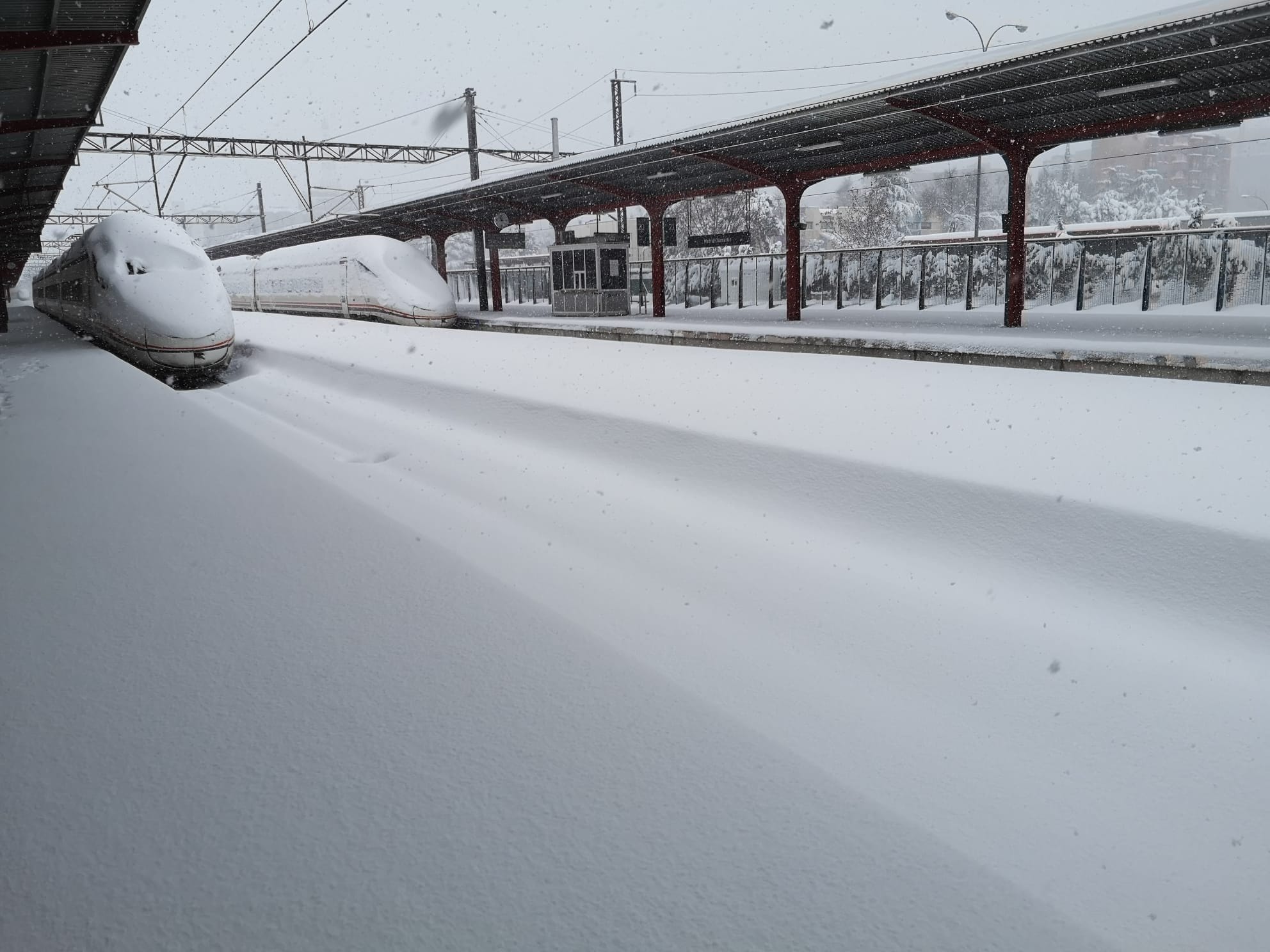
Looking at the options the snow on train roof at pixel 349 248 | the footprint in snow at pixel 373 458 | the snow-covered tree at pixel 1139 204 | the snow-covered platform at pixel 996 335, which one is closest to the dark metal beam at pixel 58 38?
the footprint in snow at pixel 373 458

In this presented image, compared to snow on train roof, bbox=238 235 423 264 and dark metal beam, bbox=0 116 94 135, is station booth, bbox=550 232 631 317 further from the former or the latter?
dark metal beam, bbox=0 116 94 135

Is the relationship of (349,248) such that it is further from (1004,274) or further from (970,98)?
(1004,274)

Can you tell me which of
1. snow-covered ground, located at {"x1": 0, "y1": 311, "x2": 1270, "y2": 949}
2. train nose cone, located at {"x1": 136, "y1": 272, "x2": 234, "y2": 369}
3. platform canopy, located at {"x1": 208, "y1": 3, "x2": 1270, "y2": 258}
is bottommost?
snow-covered ground, located at {"x1": 0, "y1": 311, "x2": 1270, "y2": 949}

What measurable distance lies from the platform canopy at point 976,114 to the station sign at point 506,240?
4047 mm

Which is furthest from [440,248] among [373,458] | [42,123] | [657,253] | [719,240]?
[373,458]

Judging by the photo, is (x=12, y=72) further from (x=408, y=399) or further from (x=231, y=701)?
(x=231, y=701)

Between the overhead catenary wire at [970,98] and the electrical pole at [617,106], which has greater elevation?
the electrical pole at [617,106]

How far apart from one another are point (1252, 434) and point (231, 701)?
6649mm

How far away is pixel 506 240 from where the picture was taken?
26859 mm

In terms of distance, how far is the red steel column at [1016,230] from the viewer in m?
15.2

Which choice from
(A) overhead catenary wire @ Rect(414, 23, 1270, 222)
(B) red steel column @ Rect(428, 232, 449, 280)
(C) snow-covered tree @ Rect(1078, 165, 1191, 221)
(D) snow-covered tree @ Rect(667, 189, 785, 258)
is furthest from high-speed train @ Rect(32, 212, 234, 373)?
(C) snow-covered tree @ Rect(1078, 165, 1191, 221)

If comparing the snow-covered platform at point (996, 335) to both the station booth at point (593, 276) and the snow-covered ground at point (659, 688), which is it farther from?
the snow-covered ground at point (659, 688)

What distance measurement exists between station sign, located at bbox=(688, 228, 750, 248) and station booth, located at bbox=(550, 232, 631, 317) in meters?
2.57

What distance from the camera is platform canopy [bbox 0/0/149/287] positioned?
28.5 ft
